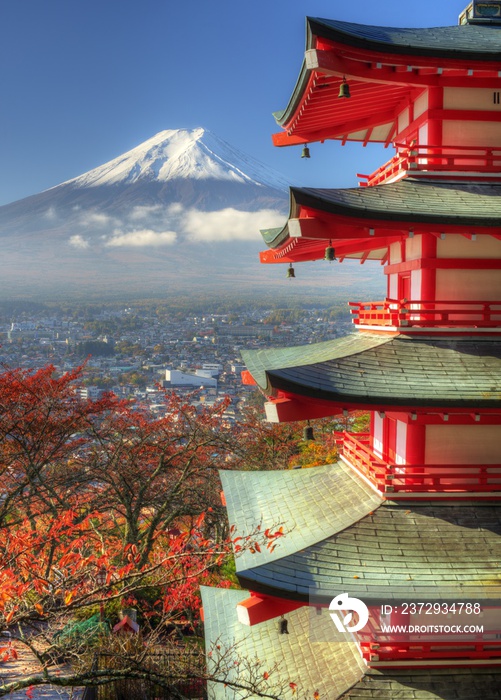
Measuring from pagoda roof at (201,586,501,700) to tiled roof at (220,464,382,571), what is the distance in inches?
68.4

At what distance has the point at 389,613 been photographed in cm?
776

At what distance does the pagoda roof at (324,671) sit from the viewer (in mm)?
7586

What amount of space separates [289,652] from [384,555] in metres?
2.86

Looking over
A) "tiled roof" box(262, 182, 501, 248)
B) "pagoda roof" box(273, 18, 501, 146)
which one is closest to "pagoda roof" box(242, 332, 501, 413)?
"tiled roof" box(262, 182, 501, 248)

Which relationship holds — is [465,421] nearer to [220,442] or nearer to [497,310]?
[497,310]

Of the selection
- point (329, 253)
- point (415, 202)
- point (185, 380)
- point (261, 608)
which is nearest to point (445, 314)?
point (415, 202)

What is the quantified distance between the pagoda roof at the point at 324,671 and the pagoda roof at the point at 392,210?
5309mm

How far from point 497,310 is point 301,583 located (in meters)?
4.24

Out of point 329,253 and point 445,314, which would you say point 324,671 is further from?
point 329,253

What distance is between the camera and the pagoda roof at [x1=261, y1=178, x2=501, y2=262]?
773cm

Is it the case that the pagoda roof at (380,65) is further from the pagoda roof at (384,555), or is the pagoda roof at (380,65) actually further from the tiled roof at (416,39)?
the pagoda roof at (384,555)

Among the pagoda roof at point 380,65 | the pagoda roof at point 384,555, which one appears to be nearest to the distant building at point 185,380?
the pagoda roof at point 380,65

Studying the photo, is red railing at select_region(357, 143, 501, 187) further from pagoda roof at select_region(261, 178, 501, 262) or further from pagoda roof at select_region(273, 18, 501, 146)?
pagoda roof at select_region(273, 18, 501, 146)

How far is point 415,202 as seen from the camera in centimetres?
813
